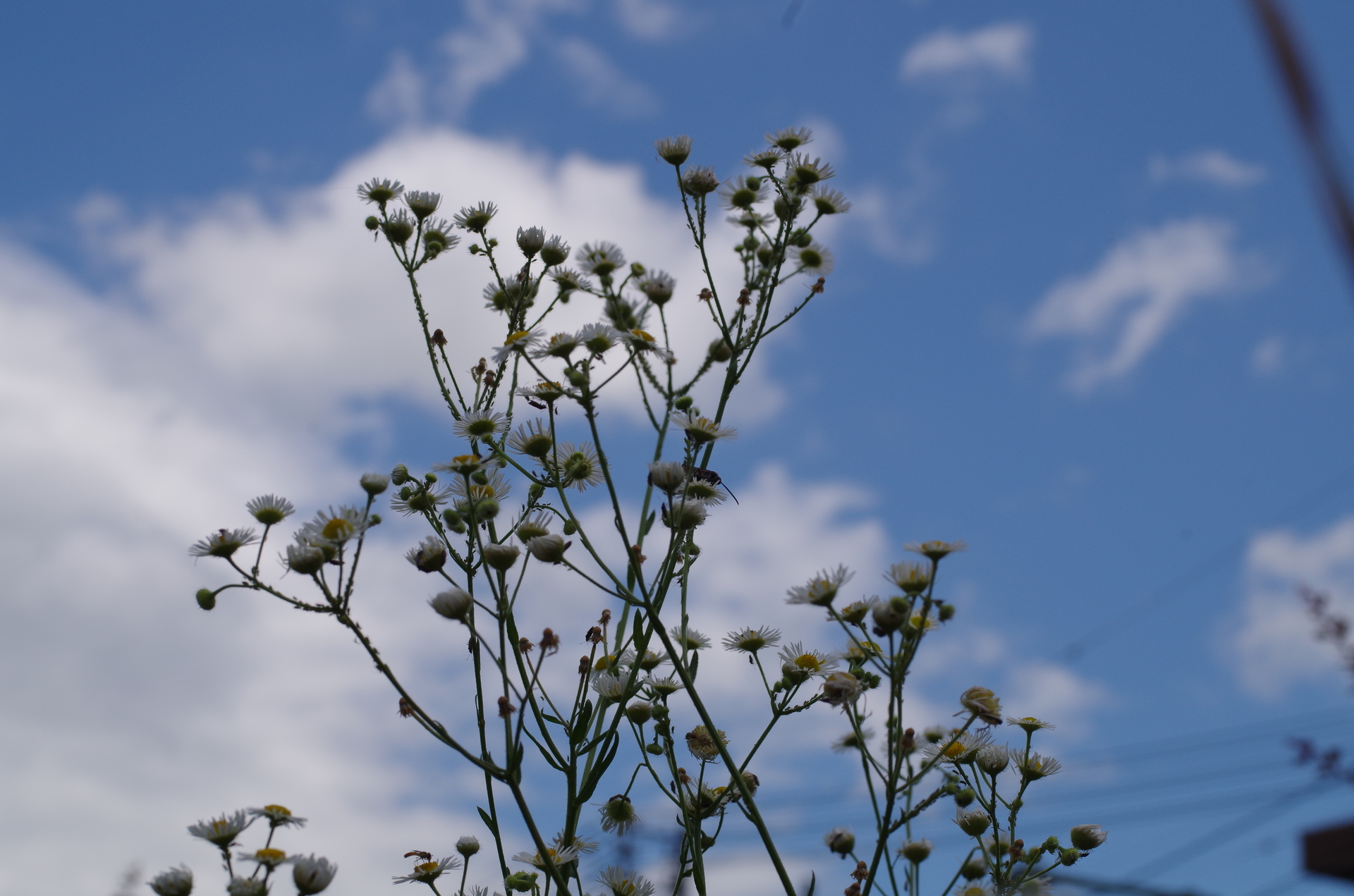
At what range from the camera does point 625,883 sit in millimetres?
2748

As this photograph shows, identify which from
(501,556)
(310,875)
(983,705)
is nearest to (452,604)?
(501,556)

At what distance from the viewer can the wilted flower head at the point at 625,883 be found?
2.73m

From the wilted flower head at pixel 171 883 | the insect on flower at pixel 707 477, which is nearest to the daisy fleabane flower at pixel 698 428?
the insect on flower at pixel 707 477

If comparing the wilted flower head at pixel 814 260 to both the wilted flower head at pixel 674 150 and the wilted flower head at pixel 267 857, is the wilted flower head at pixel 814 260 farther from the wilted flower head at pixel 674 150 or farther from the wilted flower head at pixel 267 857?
the wilted flower head at pixel 267 857

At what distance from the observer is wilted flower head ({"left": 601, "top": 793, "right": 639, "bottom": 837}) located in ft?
9.52

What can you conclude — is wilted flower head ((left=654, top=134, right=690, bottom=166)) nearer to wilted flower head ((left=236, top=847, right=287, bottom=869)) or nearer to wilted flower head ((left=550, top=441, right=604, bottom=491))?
wilted flower head ((left=550, top=441, right=604, bottom=491))

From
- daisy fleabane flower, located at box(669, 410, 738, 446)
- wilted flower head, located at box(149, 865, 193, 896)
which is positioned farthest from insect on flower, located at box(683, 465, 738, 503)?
wilted flower head, located at box(149, 865, 193, 896)

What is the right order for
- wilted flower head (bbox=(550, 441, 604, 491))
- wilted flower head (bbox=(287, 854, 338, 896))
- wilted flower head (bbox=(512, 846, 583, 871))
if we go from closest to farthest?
wilted flower head (bbox=(287, 854, 338, 896))
wilted flower head (bbox=(512, 846, 583, 871))
wilted flower head (bbox=(550, 441, 604, 491))

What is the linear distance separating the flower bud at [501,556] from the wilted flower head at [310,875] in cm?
70

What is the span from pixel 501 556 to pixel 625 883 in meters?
0.90

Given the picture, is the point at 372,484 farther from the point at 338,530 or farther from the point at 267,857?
the point at 267,857

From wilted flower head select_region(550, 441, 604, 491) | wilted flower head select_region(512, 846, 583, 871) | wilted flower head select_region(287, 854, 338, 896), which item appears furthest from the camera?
wilted flower head select_region(550, 441, 604, 491)

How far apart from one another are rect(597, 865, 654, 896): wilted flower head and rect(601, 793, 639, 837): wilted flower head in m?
0.15

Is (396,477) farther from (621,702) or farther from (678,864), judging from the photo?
(678,864)
